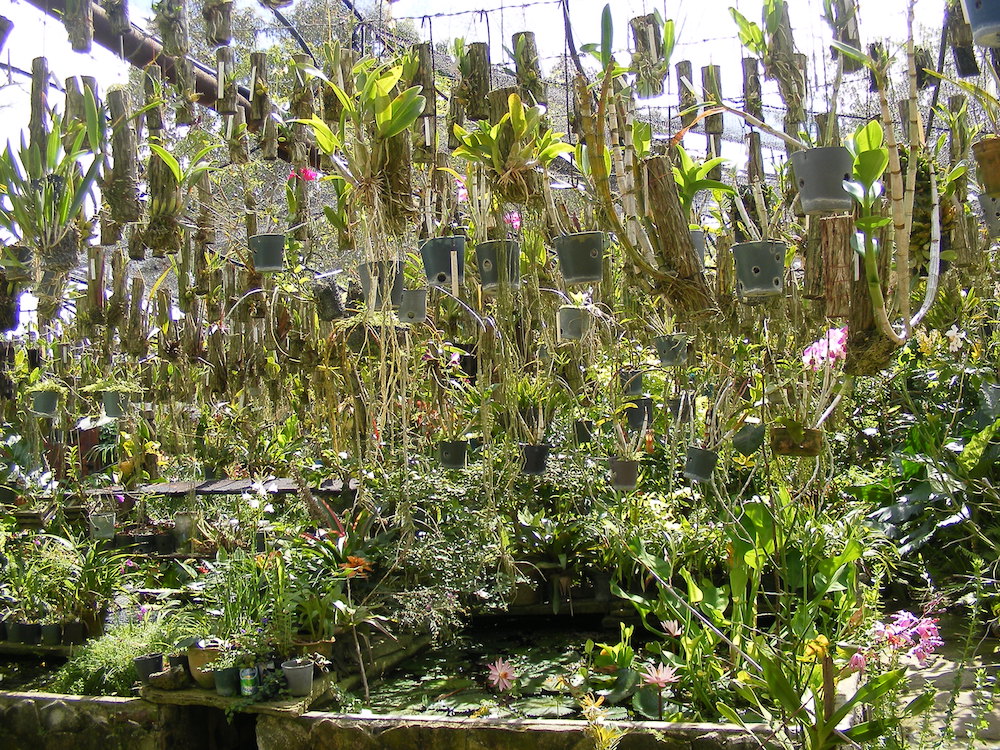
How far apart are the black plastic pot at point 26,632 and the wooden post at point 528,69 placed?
321 cm

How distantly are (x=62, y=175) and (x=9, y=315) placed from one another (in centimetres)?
120

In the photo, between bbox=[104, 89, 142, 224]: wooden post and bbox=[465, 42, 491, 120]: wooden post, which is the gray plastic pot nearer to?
bbox=[104, 89, 142, 224]: wooden post

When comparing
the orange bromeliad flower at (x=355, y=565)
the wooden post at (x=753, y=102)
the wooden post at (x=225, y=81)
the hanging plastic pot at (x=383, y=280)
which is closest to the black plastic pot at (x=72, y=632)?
the orange bromeliad flower at (x=355, y=565)

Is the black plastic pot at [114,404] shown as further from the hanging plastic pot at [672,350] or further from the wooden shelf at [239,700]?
the hanging plastic pot at [672,350]

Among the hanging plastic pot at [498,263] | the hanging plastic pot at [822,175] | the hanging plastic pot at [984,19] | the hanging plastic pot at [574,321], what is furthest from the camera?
the hanging plastic pot at [574,321]

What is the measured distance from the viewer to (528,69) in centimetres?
316

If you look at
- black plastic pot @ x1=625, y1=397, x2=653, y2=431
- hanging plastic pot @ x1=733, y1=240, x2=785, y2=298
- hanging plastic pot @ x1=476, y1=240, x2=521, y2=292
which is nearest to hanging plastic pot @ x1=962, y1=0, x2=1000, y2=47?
hanging plastic pot @ x1=733, y1=240, x2=785, y2=298

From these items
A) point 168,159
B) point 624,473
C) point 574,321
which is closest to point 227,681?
point 624,473

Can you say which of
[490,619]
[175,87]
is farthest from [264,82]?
[490,619]

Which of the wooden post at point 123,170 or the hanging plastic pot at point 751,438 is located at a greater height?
the wooden post at point 123,170

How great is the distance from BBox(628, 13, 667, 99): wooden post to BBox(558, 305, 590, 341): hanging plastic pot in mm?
805

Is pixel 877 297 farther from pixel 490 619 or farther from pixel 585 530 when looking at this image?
pixel 490 619

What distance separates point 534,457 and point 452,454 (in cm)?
36

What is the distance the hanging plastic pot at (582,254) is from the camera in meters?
2.78
